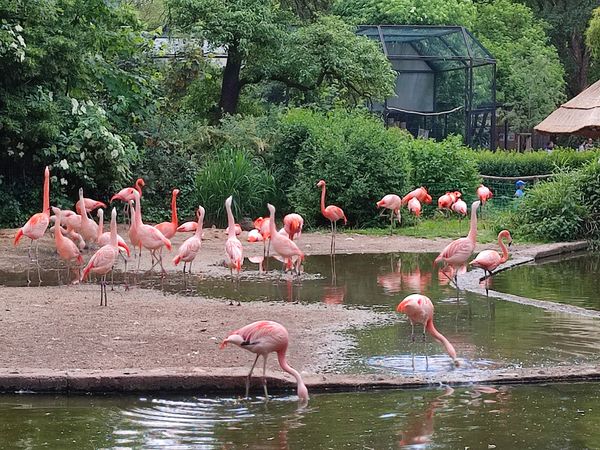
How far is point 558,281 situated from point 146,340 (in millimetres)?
6077

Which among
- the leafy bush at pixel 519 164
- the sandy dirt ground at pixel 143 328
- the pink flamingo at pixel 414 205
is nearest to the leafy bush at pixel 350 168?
the pink flamingo at pixel 414 205

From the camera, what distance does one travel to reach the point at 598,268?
1397 centimetres

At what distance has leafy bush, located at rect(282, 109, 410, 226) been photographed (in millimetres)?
18500

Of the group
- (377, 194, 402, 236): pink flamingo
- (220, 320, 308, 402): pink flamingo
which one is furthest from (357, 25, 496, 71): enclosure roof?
(220, 320, 308, 402): pink flamingo

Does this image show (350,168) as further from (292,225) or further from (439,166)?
(292,225)

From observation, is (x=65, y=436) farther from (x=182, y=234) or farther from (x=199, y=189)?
(x=199, y=189)

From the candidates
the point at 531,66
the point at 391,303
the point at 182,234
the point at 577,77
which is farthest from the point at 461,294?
the point at 577,77

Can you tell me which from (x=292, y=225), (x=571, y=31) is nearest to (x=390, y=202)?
(x=292, y=225)

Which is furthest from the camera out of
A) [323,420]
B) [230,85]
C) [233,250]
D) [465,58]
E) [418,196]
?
[465,58]

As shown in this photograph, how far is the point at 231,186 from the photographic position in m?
18.4

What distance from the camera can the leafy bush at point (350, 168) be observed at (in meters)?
18.5

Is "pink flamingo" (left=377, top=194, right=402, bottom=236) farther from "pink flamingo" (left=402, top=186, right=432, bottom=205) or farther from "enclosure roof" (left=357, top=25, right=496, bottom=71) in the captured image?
"enclosure roof" (left=357, top=25, right=496, bottom=71)

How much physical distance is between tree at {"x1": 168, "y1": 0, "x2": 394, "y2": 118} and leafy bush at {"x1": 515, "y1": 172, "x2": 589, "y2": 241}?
19.4 feet

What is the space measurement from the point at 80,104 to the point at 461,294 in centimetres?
866
